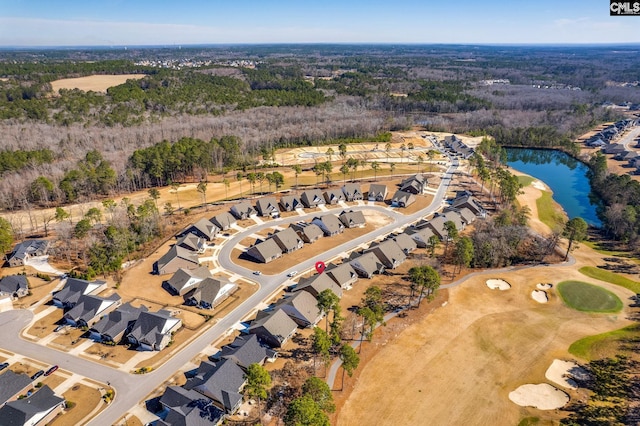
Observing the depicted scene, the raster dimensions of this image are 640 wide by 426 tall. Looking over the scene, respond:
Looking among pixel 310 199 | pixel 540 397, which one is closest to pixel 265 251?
pixel 310 199

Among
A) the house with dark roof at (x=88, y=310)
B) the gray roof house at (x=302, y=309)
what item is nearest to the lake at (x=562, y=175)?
the gray roof house at (x=302, y=309)

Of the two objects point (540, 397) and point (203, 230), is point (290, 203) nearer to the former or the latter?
point (203, 230)

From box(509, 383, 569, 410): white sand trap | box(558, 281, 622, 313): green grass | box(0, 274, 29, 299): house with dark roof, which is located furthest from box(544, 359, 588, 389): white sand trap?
box(0, 274, 29, 299): house with dark roof

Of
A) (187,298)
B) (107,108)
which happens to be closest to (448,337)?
(187,298)

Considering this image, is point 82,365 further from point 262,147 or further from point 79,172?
point 262,147

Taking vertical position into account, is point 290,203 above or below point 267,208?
above

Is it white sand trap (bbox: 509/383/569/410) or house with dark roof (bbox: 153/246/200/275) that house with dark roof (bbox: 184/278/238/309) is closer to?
house with dark roof (bbox: 153/246/200/275)

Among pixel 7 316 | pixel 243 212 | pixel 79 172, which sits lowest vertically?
pixel 7 316
